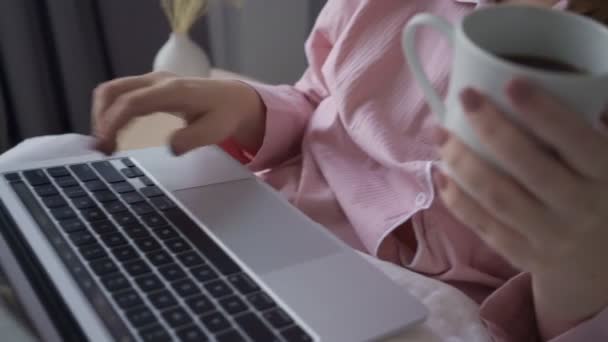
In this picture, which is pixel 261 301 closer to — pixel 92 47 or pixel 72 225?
pixel 72 225

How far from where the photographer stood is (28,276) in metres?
0.45

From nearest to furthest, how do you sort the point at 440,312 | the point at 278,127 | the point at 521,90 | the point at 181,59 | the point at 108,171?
the point at 521,90 → the point at 440,312 → the point at 108,171 → the point at 278,127 → the point at 181,59

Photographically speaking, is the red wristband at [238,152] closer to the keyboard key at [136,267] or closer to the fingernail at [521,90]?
the keyboard key at [136,267]

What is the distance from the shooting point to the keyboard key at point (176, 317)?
0.40 meters

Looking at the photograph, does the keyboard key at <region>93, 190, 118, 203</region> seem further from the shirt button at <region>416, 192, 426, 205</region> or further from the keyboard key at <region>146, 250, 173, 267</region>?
the shirt button at <region>416, 192, 426, 205</region>

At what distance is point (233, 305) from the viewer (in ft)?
1.39

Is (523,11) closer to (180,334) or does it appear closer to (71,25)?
(180,334)

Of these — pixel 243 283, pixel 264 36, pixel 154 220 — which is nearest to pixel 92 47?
pixel 264 36

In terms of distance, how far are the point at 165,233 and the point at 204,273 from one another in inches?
2.6

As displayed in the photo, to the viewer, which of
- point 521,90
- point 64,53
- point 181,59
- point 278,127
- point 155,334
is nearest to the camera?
point 521,90

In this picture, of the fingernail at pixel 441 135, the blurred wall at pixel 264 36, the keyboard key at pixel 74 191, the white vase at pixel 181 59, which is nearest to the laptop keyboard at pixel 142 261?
the keyboard key at pixel 74 191

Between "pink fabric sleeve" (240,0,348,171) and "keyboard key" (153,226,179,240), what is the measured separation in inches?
9.6

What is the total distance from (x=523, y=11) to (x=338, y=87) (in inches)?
15.0

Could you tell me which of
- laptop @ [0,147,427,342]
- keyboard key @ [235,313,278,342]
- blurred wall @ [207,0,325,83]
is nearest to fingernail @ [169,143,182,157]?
laptop @ [0,147,427,342]
